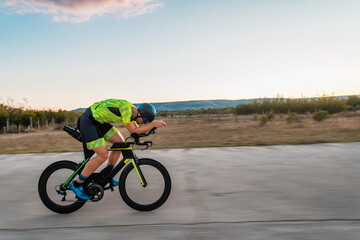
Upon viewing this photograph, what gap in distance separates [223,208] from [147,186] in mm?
1089

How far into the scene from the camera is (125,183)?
4430 millimetres

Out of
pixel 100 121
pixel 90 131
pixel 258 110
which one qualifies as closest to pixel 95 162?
pixel 90 131

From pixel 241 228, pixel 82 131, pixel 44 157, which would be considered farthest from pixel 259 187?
pixel 44 157

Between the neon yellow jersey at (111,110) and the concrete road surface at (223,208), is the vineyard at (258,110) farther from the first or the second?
the neon yellow jersey at (111,110)

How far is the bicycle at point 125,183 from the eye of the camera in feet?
14.4

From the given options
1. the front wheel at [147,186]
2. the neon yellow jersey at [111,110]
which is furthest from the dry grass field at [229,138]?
the neon yellow jersey at [111,110]

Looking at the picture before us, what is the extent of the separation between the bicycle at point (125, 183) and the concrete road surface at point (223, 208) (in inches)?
6.0

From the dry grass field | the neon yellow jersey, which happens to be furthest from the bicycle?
the dry grass field

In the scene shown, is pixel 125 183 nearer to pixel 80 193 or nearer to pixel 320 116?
pixel 80 193

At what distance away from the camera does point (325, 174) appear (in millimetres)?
6250

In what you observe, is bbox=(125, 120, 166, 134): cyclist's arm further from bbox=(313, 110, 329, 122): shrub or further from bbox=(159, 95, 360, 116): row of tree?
bbox=(159, 95, 360, 116): row of tree

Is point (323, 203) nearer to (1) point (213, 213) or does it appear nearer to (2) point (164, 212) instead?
(1) point (213, 213)

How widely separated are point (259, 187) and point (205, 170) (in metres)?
1.72

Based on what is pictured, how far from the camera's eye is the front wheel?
4.41m
